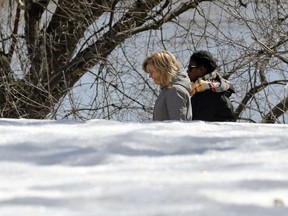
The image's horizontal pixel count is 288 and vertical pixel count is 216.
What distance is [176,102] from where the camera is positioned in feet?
13.9

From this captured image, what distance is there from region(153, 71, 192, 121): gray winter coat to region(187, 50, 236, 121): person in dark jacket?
23cm

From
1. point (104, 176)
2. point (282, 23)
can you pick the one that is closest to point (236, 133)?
point (104, 176)

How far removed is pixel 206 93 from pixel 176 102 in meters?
0.39

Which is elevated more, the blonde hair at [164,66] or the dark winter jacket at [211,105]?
the blonde hair at [164,66]

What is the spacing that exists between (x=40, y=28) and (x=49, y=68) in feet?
1.40

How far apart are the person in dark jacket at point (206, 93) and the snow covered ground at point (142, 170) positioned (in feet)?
6.06

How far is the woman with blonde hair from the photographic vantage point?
4.23 metres

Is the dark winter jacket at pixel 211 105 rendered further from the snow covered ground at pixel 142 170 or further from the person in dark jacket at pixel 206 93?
the snow covered ground at pixel 142 170

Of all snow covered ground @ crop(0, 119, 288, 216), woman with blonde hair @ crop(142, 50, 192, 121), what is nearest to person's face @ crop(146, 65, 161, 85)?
woman with blonde hair @ crop(142, 50, 192, 121)

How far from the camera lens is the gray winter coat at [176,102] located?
4.22m

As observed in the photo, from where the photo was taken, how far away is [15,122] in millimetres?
2740

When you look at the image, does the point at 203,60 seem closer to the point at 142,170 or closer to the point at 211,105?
the point at 211,105

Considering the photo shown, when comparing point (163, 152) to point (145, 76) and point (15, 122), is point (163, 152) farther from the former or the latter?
point (145, 76)

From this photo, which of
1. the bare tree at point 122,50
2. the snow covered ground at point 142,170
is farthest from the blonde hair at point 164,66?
the bare tree at point 122,50
